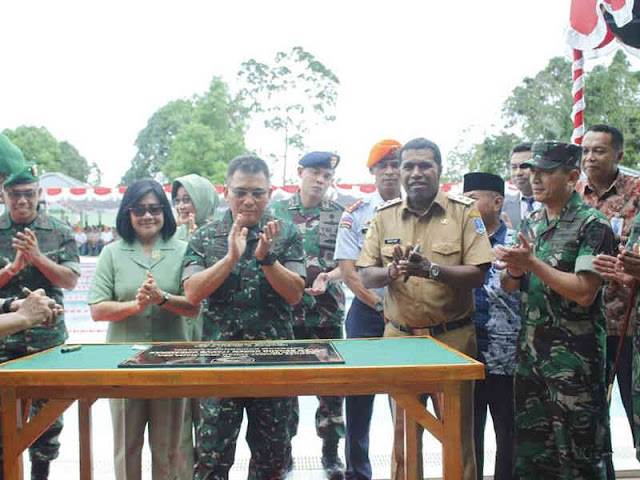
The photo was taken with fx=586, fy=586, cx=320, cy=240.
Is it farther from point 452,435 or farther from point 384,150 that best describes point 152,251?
point 452,435

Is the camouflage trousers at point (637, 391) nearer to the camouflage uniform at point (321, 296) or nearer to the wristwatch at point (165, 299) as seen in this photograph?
the camouflage uniform at point (321, 296)

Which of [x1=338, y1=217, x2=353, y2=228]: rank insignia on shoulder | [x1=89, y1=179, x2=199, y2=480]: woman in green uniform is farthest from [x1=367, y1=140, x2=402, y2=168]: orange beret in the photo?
[x1=89, y1=179, x2=199, y2=480]: woman in green uniform

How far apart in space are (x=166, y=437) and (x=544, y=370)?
1.80 m

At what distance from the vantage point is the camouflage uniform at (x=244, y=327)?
2561 mm

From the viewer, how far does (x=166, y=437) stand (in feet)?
9.16

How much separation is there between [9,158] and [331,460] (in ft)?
8.44

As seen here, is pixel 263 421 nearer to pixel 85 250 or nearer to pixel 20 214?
pixel 20 214

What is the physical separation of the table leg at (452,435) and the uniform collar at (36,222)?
241cm

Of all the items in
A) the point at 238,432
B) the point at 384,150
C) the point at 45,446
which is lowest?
the point at 45,446

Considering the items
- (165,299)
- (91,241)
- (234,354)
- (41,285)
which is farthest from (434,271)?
(91,241)

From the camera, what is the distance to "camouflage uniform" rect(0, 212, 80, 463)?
3166 millimetres

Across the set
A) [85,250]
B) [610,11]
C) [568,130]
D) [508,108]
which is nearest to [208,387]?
[610,11]

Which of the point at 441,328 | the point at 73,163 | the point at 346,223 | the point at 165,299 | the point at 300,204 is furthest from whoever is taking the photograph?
the point at 73,163

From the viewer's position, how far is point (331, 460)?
3.71 m
